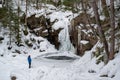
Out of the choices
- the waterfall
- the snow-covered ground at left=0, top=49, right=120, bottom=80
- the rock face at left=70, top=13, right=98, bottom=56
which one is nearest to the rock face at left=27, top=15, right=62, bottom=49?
the waterfall

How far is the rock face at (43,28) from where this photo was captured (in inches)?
1221

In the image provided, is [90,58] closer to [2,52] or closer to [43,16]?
[2,52]

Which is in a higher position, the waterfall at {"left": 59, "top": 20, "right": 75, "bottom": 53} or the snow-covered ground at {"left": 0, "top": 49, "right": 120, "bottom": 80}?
the snow-covered ground at {"left": 0, "top": 49, "right": 120, "bottom": 80}

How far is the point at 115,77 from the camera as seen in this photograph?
13.3 m

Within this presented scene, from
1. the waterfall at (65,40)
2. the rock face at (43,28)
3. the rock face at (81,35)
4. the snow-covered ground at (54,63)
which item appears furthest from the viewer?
the rock face at (43,28)

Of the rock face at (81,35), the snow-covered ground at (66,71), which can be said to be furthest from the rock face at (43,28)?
the snow-covered ground at (66,71)

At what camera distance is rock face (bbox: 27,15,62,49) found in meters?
31.0

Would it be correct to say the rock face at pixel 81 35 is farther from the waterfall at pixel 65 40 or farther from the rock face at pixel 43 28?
the rock face at pixel 43 28

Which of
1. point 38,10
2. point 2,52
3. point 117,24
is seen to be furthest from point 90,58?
point 38,10

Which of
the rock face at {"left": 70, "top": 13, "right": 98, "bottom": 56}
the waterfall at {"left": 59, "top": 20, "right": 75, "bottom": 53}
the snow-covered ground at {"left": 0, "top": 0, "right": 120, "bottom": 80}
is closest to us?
the snow-covered ground at {"left": 0, "top": 0, "right": 120, "bottom": 80}

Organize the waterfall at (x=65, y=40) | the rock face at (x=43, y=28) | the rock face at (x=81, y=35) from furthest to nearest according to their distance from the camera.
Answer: the rock face at (x=43, y=28)
the waterfall at (x=65, y=40)
the rock face at (x=81, y=35)

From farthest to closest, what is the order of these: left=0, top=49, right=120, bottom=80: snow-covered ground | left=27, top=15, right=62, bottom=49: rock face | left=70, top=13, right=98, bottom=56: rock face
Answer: left=27, top=15, right=62, bottom=49: rock face → left=70, top=13, right=98, bottom=56: rock face → left=0, top=49, right=120, bottom=80: snow-covered ground

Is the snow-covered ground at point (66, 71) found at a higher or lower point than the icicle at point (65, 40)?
higher

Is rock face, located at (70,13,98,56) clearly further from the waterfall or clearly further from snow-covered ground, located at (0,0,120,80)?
snow-covered ground, located at (0,0,120,80)
